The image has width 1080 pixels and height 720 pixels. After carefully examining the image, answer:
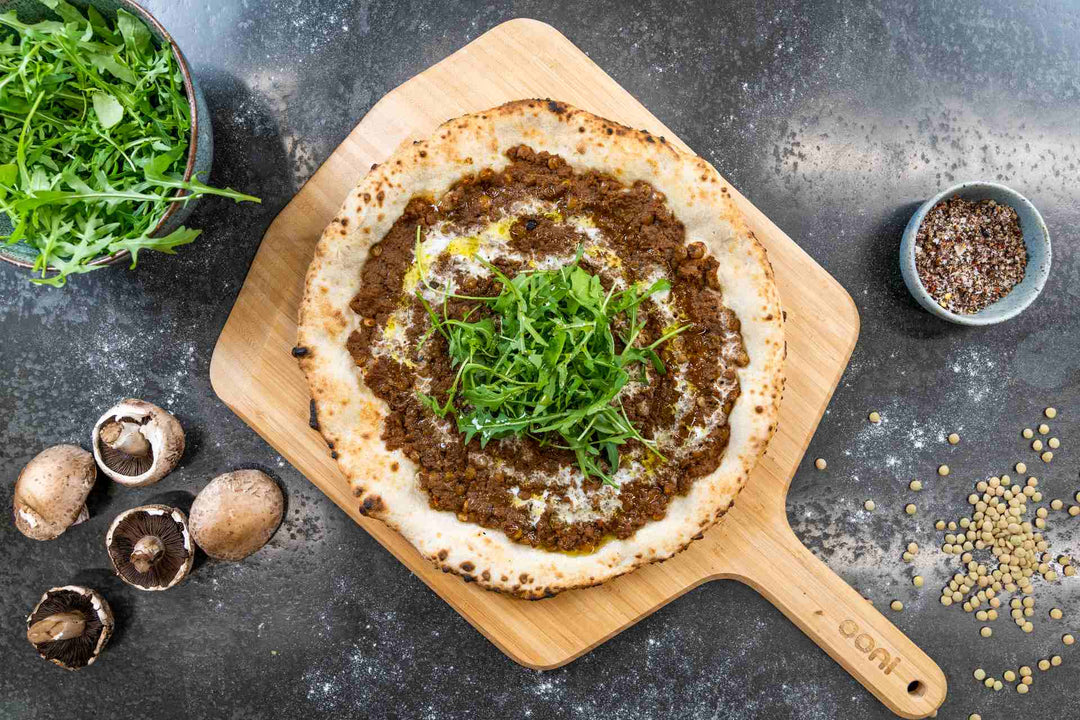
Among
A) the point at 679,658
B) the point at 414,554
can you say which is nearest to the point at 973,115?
the point at 679,658

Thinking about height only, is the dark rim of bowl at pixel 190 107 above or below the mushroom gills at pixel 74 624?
above

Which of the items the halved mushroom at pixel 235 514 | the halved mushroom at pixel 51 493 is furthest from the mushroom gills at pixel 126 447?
the halved mushroom at pixel 235 514

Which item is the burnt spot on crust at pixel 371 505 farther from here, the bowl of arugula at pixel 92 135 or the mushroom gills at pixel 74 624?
the mushroom gills at pixel 74 624

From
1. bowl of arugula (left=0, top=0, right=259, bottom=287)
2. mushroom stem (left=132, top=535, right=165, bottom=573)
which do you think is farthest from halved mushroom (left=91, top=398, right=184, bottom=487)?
bowl of arugula (left=0, top=0, right=259, bottom=287)

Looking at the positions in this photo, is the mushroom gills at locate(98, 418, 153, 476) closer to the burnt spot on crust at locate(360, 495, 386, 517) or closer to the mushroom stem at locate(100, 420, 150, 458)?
the mushroom stem at locate(100, 420, 150, 458)

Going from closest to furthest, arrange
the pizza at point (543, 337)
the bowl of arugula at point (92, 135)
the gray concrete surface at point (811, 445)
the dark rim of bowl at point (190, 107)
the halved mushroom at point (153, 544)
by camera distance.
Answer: the bowl of arugula at point (92, 135), the dark rim of bowl at point (190, 107), the pizza at point (543, 337), the halved mushroom at point (153, 544), the gray concrete surface at point (811, 445)
